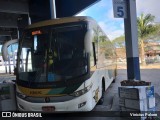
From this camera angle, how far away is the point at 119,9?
872 cm

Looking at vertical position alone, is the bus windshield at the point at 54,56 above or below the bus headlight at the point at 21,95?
above

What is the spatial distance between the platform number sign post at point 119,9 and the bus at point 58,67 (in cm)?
94

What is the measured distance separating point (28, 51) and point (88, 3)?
25.0ft

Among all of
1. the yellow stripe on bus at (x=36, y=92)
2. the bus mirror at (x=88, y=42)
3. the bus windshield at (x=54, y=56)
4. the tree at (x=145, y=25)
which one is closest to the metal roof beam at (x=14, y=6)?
the bus windshield at (x=54, y=56)

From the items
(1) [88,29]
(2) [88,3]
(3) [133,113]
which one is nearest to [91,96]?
(3) [133,113]

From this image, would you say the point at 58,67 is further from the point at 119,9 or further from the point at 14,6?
the point at 14,6

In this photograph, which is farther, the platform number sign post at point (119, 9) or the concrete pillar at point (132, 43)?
the concrete pillar at point (132, 43)

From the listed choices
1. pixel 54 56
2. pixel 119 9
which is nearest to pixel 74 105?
pixel 54 56

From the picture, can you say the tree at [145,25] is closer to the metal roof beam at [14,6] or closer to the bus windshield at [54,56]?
the metal roof beam at [14,6]

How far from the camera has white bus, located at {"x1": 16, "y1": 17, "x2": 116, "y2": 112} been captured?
719 centimetres

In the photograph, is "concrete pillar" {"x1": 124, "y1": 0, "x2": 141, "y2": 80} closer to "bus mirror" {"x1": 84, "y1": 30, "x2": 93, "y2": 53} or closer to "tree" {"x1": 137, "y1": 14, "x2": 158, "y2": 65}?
"bus mirror" {"x1": 84, "y1": 30, "x2": 93, "y2": 53}

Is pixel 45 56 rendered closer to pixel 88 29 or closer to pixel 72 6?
pixel 88 29

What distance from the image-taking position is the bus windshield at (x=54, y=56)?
7.39 meters

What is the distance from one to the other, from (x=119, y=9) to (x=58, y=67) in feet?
9.08
